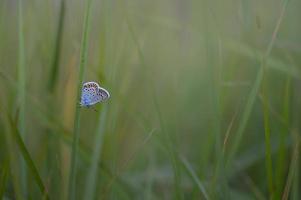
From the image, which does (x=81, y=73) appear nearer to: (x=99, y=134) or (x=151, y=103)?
(x=99, y=134)

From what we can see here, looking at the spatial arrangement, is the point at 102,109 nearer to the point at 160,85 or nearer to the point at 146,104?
the point at 146,104

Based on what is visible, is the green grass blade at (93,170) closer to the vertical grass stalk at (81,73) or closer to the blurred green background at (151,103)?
the blurred green background at (151,103)

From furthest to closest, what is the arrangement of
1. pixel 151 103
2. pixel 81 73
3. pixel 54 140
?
pixel 151 103 < pixel 54 140 < pixel 81 73

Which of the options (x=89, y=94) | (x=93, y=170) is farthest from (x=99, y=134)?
(x=89, y=94)

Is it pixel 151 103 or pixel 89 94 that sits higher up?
pixel 89 94

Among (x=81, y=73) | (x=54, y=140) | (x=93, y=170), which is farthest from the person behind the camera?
(x=54, y=140)

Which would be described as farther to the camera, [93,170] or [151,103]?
[151,103]

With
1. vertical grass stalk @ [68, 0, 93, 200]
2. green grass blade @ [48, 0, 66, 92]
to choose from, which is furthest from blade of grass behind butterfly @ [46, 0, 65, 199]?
vertical grass stalk @ [68, 0, 93, 200]

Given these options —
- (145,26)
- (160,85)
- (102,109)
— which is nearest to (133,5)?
(145,26)
